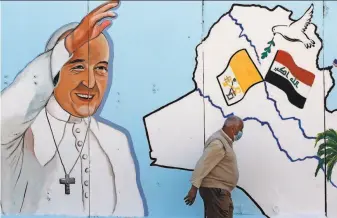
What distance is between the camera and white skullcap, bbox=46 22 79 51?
5164 mm

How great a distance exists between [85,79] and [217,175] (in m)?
1.68

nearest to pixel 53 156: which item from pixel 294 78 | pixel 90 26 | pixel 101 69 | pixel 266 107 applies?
pixel 101 69

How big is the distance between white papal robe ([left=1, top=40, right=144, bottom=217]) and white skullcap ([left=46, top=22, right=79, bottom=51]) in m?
0.06

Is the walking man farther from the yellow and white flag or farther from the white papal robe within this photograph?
the white papal robe

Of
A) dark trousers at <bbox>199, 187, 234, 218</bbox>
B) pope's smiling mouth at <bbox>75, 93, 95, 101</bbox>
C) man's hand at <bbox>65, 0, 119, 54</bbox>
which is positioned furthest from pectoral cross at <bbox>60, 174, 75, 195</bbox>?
dark trousers at <bbox>199, 187, 234, 218</bbox>

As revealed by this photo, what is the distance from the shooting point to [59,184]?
518 cm

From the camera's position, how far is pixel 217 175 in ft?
14.6

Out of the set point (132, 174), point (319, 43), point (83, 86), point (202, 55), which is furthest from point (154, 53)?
point (319, 43)

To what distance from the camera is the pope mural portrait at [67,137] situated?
5.12 meters

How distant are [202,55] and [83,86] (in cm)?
122

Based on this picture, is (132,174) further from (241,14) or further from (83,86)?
(241,14)

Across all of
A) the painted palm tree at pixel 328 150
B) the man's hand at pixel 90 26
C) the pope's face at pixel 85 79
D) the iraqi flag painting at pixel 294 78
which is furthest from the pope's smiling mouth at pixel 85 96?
the painted palm tree at pixel 328 150

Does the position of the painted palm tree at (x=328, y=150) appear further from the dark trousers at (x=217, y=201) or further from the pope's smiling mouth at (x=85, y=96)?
the pope's smiling mouth at (x=85, y=96)

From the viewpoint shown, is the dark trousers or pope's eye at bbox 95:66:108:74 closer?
the dark trousers
